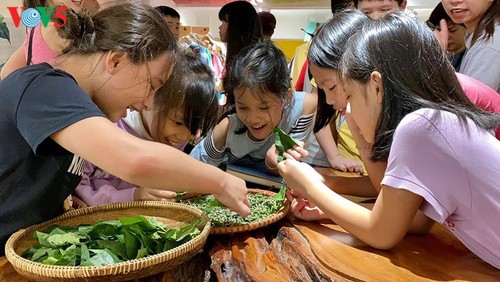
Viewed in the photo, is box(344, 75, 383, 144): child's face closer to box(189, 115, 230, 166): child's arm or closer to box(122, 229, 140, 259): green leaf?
A: box(122, 229, 140, 259): green leaf

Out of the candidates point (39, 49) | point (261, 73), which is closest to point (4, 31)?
point (39, 49)

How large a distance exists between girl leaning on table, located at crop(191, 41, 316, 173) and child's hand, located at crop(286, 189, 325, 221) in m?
0.41

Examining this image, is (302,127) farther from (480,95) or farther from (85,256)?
(85,256)

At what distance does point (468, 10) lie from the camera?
1609 mm

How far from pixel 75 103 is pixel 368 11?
141cm

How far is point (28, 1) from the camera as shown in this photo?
4.77 ft

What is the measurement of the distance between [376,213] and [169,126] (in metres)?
0.85

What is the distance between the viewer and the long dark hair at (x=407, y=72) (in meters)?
0.86

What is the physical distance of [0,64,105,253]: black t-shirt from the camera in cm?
79

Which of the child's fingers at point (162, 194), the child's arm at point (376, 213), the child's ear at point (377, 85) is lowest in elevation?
the child's fingers at point (162, 194)

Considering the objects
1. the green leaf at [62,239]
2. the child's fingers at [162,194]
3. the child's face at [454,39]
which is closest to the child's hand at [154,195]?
the child's fingers at [162,194]

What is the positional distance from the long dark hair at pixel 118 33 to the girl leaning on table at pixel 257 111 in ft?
1.98

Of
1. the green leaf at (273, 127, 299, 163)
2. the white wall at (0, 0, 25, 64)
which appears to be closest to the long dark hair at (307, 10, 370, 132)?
the green leaf at (273, 127, 299, 163)

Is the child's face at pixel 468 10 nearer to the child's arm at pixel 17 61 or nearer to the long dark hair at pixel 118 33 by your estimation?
the long dark hair at pixel 118 33
